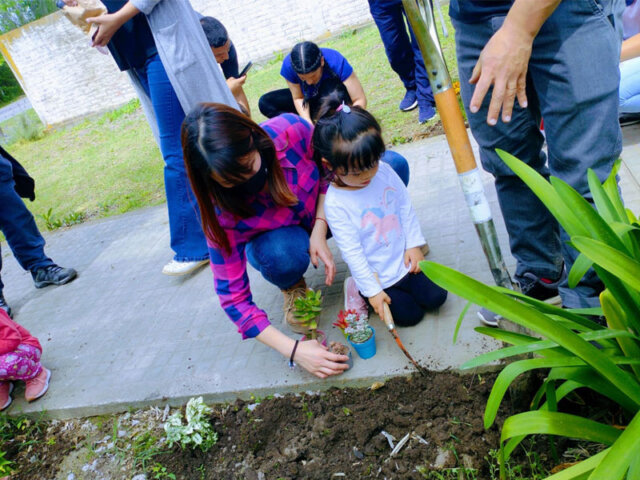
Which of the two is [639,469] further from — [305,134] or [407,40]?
[407,40]

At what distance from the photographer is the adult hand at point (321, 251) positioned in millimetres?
2383

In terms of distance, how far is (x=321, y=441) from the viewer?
196cm

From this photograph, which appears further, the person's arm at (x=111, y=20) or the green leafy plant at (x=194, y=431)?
the person's arm at (x=111, y=20)

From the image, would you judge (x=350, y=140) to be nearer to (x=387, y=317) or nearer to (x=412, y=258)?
(x=412, y=258)

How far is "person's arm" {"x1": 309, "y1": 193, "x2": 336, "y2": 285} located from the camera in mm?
2383

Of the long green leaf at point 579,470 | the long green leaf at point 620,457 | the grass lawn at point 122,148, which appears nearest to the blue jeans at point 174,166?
the grass lawn at point 122,148

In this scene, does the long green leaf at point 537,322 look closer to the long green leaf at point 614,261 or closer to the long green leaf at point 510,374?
the long green leaf at point 510,374

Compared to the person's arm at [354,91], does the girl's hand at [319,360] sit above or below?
below

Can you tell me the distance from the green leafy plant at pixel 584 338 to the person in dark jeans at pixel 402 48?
3474mm

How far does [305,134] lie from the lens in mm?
2643

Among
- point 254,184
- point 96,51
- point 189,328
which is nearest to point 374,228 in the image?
point 254,184

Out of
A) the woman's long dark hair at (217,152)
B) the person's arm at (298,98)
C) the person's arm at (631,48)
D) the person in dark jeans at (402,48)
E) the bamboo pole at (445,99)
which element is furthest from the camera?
the person in dark jeans at (402,48)

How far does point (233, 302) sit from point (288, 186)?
63 centimetres

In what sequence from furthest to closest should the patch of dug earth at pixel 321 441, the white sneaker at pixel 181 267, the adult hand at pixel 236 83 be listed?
1. the adult hand at pixel 236 83
2. the white sneaker at pixel 181 267
3. the patch of dug earth at pixel 321 441
